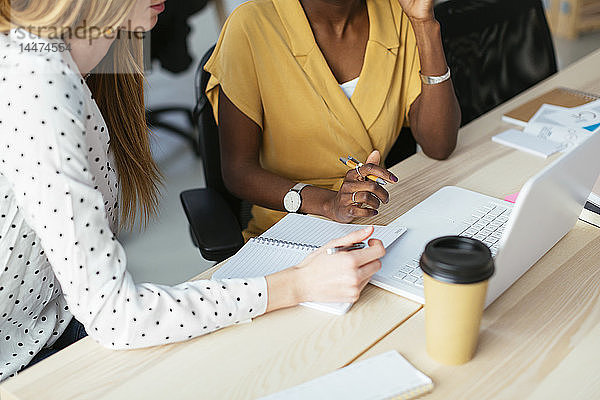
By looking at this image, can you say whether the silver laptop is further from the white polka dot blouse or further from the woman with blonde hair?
the white polka dot blouse

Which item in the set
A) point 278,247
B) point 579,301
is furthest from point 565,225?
point 278,247

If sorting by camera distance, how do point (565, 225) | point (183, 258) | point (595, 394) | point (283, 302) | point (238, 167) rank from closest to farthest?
point (595, 394) → point (283, 302) → point (565, 225) → point (238, 167) → point (183, 258)

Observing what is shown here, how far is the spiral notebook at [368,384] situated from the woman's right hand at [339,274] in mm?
132

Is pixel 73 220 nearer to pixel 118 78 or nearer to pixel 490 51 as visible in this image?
pixel 118 78

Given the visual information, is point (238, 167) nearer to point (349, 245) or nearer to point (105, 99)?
point (105, 99)

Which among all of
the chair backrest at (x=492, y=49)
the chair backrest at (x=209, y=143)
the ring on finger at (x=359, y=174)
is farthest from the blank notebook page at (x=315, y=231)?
the chair backrest at (x=492, y=49)

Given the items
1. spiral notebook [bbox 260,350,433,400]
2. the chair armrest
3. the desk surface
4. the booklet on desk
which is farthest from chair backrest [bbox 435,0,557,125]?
spiral notebook [bbox 260,350,433,400]

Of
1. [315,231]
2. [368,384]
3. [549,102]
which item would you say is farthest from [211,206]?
[549,102]

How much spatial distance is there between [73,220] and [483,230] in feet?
2.27

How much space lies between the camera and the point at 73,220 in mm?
885

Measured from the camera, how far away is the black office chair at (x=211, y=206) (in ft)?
4.41

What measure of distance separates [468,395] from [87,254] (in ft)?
1.73

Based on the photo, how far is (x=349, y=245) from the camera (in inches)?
40.8

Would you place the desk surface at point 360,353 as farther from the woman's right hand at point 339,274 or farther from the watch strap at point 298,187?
the watch strap at point 298,187
